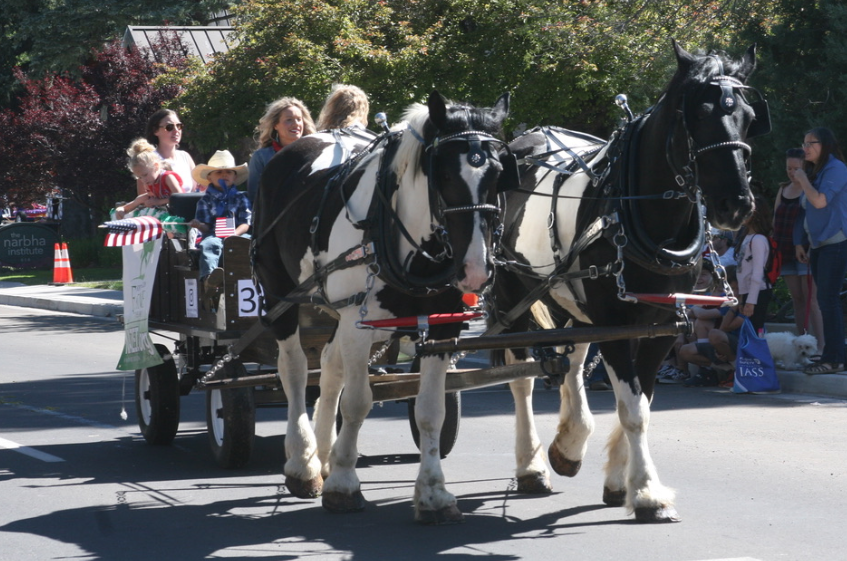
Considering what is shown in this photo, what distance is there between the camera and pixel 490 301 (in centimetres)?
698

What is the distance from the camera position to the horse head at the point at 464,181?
5258mm

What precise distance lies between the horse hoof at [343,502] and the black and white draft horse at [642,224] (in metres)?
1.03

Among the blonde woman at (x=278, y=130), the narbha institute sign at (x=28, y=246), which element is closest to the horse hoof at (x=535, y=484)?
the blonde woman at (x=278, y=130)

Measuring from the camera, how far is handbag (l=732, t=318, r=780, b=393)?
10.4 meters

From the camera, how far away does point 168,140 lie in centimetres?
962

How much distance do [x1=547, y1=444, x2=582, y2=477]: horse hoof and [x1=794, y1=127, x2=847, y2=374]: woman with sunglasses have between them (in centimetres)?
468

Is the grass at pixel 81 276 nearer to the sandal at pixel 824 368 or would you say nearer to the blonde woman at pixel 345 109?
the sandal at pixel 824 368

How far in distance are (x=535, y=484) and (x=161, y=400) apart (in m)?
2.94

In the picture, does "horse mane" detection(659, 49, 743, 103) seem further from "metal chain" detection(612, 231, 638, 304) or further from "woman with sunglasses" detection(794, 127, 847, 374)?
"woman with sunglasses" detection(794, 127, 847, 374)

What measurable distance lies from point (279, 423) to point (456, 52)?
8867mm

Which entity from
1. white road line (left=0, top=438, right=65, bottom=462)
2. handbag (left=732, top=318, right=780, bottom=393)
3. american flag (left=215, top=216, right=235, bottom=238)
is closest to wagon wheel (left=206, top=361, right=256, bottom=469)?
american flag (left=215, top=216, right=235, bottom=238)

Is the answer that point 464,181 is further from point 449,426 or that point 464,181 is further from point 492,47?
point 492,47

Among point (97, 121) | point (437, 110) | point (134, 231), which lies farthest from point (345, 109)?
point (97, 121)

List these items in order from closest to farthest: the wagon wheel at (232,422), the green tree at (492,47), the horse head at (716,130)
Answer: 1. the horse head at (716,130)
2. the wagon wheel at (232,422)
3. the green tree at (492,47)
